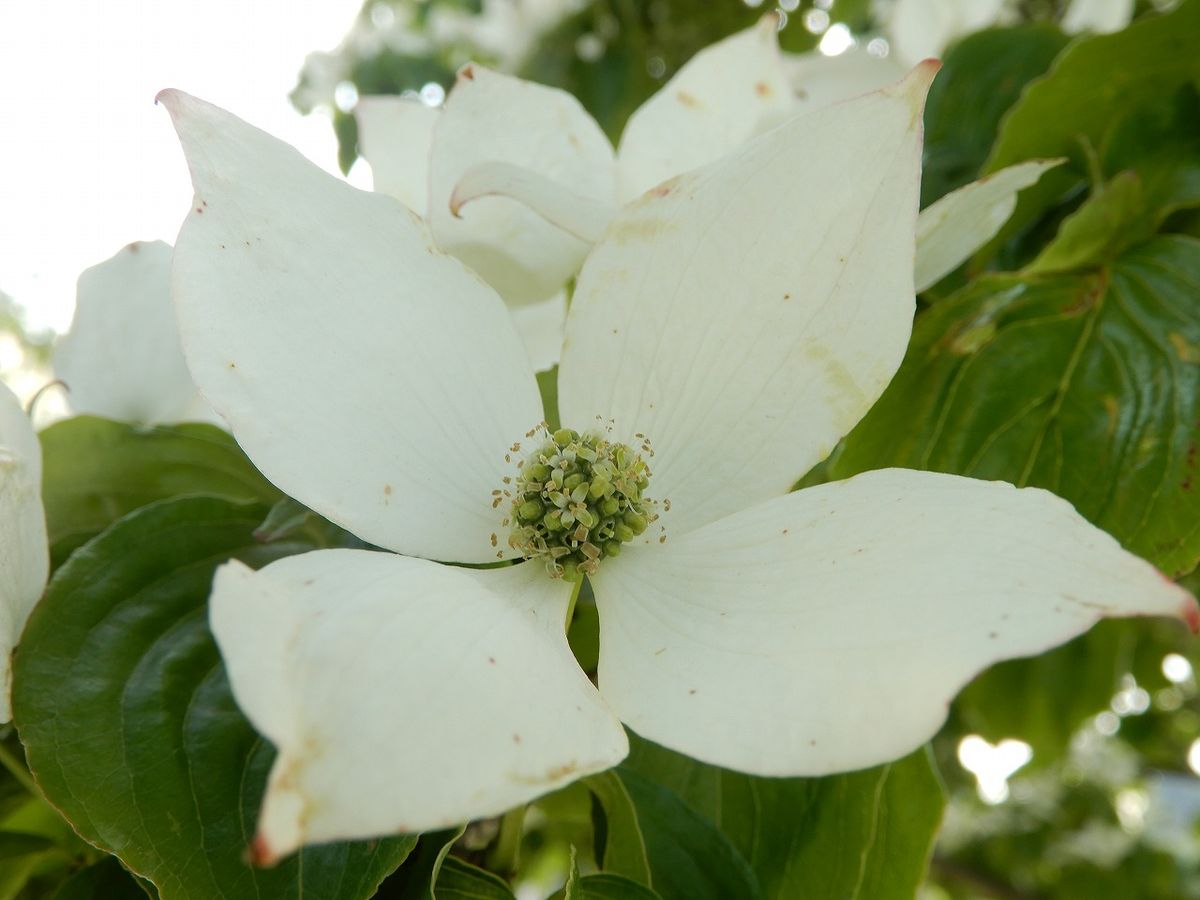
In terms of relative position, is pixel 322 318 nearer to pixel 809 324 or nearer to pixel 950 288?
pixel 809 324

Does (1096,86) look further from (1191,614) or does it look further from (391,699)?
(391,699)

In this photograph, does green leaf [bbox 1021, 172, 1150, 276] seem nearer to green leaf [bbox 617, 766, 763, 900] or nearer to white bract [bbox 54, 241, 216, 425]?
green leaf [bbox 617, 766, 763, 900]

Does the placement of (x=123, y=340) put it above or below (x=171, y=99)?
below

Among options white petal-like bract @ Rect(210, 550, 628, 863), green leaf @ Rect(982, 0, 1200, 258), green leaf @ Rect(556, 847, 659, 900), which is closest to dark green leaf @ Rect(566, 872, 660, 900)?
green leaf @ Rect(556, 847, 659, 900)

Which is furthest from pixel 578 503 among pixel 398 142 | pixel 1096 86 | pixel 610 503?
pixel 1096 86

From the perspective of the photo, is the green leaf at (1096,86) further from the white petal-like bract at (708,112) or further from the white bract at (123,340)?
the white bract at (123,340)
